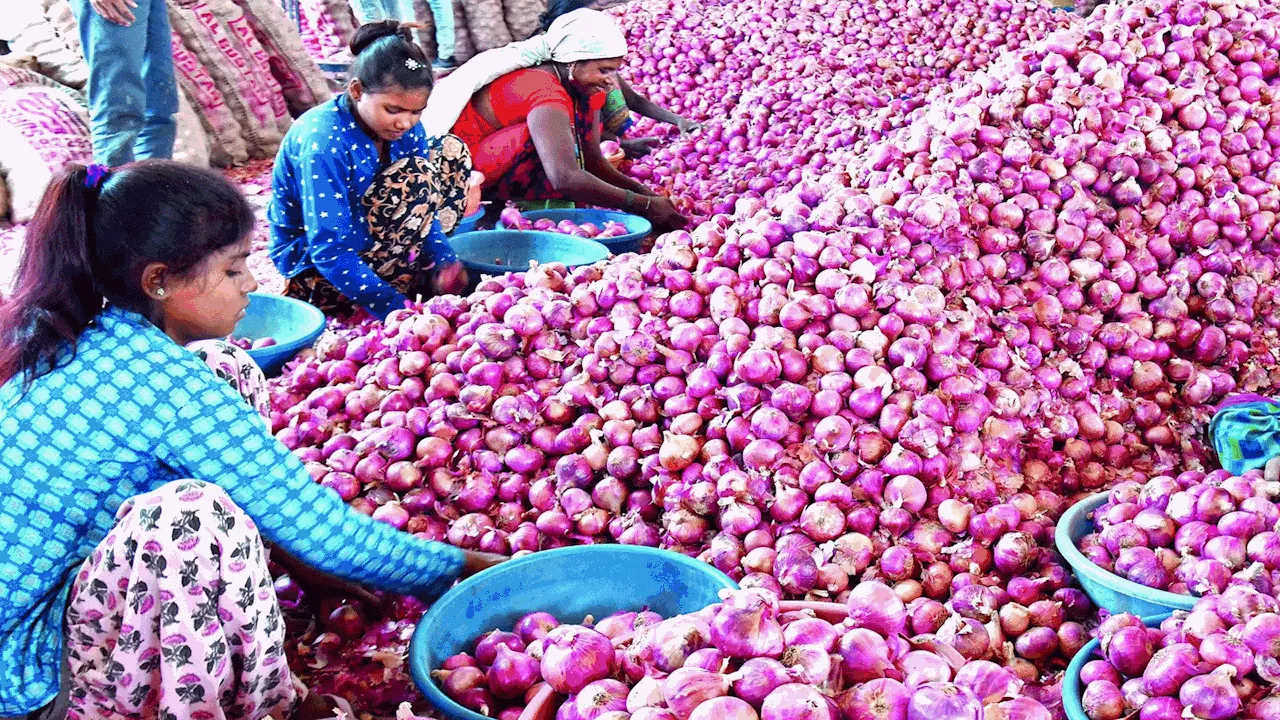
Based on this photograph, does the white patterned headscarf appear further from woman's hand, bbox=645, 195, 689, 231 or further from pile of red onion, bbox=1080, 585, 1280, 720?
pile of red onion, bbox=1080, 585, 1280, 720

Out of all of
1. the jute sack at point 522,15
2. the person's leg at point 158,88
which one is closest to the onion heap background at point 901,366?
the person's leg at point 158,88

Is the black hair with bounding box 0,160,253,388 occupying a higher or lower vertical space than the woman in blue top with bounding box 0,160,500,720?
higher

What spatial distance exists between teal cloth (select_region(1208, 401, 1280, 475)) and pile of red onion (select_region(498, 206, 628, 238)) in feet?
6.12

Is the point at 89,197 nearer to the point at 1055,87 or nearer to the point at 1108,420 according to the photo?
the point at 1108,420

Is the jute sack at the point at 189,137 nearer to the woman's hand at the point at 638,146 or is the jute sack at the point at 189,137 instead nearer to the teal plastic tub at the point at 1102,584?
the woman's hand at the point at 638,146

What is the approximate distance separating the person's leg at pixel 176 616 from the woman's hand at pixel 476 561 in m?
0.32

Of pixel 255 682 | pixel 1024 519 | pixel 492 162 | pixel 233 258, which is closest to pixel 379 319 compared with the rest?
pixel 492 162

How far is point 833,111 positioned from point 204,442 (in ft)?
10.6

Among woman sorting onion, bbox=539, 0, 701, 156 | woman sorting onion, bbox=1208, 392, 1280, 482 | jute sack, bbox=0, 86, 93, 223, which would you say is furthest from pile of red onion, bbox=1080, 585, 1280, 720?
jute sack, bbox=0, 86, 93, 223

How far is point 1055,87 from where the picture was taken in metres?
2.26

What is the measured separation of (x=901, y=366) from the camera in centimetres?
174

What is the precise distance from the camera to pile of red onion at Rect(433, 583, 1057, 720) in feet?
3.22

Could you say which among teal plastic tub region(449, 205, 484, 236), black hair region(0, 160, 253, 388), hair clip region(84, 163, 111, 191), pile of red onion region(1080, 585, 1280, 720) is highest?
hair clip region(84, 163, 111, 191)

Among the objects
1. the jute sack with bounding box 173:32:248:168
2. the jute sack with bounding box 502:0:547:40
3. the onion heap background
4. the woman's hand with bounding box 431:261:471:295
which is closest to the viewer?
the onion heap background
